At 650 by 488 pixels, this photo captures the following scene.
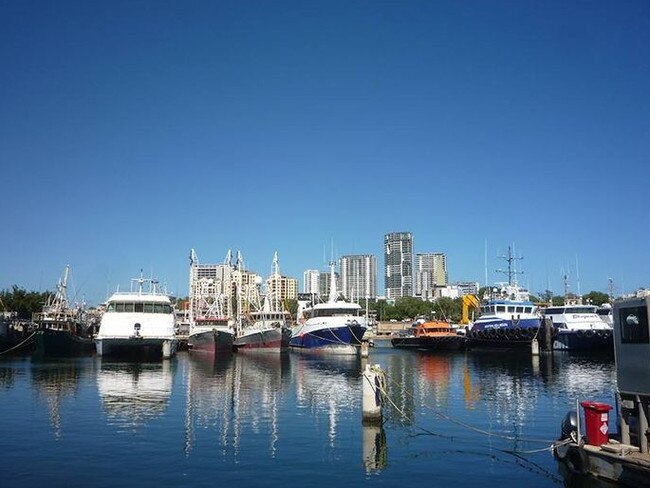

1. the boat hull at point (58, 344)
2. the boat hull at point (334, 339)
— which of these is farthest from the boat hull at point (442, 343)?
the boat hull at point (58, 344)

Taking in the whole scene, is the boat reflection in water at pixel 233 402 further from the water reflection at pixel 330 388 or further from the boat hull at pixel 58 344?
the boat hull at pixel 58 344

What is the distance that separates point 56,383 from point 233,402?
15525mm

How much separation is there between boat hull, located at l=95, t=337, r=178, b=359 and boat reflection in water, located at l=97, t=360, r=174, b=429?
4.45 meters

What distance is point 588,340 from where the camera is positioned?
7756 cm

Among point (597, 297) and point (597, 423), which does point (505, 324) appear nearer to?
point (597, 423)

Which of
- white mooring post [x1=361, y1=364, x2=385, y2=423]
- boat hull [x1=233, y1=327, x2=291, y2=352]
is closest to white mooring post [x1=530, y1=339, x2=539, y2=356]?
boat hull [x1=233, y1=327, x2=291, y2=352]

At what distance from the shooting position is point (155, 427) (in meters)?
26.0

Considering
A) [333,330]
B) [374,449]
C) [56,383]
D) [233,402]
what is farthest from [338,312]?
[374,449]

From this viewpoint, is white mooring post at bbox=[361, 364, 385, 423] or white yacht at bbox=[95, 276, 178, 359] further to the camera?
white yacht at bbox=[95, 276, 178, 359]

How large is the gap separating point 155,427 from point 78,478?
7937mm

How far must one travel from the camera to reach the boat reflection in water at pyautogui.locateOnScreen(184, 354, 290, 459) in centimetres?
2448

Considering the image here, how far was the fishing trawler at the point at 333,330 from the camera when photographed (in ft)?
270

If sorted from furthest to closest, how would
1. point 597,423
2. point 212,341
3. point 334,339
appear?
1. point 334,339
2. point 212,341
3. point 597,423

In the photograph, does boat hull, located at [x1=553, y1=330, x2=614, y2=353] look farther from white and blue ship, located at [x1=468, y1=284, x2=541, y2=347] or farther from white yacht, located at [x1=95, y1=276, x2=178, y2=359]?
white yacht, located at [x1=95, y1=276, x2=178, y2=359]
